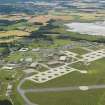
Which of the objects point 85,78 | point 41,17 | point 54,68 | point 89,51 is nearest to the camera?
point 85,78

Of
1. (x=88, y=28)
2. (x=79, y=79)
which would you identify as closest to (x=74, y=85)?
(x=79, y=79)

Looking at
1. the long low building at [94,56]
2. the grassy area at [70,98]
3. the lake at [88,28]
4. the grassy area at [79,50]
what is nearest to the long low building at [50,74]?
the grassy area at [70,98]

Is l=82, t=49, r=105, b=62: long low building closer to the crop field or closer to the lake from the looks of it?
the crop field

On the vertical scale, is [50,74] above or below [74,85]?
below

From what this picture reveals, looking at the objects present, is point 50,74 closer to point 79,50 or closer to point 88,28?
point 79,50

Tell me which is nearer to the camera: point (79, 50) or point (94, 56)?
point (94, 56)

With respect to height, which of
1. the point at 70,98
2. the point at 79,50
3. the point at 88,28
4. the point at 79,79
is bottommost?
the point at 88,28

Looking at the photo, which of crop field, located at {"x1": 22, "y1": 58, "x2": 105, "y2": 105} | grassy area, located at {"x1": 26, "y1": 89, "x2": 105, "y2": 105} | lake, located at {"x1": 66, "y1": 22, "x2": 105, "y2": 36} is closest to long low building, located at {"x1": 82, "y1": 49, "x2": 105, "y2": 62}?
crop field, located at {"x1": 22, "y1": 58, "x2": 105, "y2": 105}

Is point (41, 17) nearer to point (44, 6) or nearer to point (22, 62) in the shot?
point (44, 6)

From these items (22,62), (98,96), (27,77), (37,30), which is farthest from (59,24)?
(98,96)

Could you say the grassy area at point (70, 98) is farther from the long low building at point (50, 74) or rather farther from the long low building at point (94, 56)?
the long low building at point (94, 56)

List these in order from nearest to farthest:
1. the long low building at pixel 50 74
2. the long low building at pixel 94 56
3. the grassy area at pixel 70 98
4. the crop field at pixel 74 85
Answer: the grassy area at pixel 70 98 → the crop field at pixel 74 85 → the long low building at pixel 50 74 → the long low building at pixel 94 56
